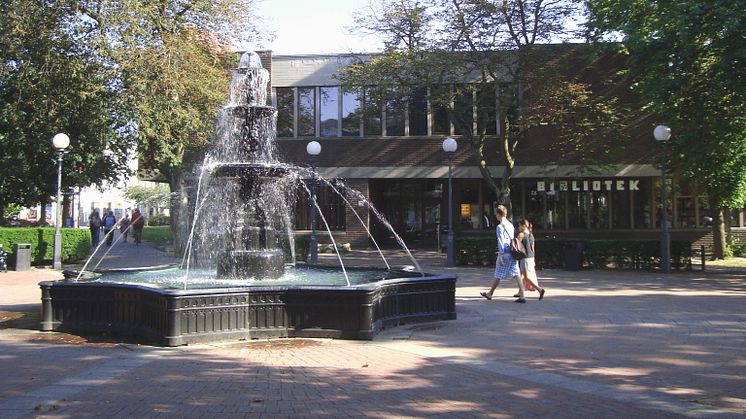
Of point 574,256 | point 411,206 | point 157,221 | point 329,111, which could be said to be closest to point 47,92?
point 329,111

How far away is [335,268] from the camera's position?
13727 millimetres

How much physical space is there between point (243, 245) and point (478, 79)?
18982 mm

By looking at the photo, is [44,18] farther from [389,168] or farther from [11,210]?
[11,210]

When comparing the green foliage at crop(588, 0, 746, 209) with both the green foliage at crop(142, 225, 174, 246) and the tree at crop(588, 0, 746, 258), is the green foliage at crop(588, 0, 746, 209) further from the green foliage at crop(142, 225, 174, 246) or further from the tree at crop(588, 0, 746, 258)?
the green foliage at crop(142, 225, 174, 246)

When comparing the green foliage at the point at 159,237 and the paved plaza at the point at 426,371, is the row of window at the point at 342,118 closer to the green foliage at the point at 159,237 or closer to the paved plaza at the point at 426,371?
the green foliage at the point at 159,237

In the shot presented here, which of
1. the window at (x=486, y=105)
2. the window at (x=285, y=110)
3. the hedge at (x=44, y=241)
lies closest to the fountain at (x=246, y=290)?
the hedge at (x=44, y=241)

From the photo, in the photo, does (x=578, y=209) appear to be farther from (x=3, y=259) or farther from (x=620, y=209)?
(x=3, y=259)

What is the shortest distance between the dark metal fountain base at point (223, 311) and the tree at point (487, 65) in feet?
49.6

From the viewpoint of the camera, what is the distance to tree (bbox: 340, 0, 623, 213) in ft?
73.4

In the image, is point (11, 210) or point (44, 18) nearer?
point (44, 18)

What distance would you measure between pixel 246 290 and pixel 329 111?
23326 mm

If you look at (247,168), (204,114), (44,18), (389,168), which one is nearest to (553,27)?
(389,168)

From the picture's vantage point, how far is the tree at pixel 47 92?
1984 centimetres

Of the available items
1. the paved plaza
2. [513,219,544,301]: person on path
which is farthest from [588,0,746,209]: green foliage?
the paved plaza
